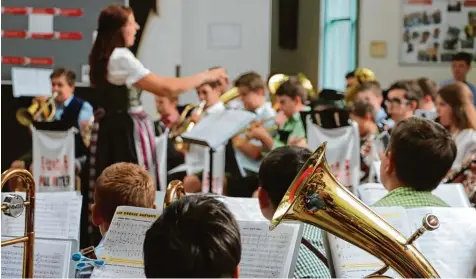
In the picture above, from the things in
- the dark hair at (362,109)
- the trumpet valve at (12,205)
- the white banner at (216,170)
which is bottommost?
the white banner at (216,170)

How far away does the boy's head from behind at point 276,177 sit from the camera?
2.04 metres

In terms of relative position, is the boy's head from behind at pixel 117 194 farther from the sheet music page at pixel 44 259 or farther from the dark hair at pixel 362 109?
the dark hair at pixel 362 109

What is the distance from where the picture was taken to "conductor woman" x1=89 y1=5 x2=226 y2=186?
3.66 meters

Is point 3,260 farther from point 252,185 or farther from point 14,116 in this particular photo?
point 14,116

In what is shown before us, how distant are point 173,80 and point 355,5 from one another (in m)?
4.09

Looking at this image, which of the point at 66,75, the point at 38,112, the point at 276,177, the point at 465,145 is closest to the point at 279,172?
the point at 276,177

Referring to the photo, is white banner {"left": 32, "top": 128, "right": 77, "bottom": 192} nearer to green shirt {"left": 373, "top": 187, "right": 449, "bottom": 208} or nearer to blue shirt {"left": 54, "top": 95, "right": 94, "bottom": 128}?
blue shirt {"left": 54, "top": 95, "right": 94, "bottom": 128}

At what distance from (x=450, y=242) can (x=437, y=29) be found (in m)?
5.62

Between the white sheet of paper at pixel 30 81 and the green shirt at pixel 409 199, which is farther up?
the white sheet of paper at pixel 30 81

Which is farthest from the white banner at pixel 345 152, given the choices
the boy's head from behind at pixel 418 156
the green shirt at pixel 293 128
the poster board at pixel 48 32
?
the poster board at pixel 48 32

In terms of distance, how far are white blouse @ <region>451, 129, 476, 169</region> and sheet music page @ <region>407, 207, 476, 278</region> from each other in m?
1.66

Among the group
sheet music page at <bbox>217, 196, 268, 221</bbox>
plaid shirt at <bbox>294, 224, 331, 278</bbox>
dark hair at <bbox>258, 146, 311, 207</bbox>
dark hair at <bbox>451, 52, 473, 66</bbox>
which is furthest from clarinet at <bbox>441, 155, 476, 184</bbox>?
dark hair at <bbox>451, 52, 473, 66</bbox>

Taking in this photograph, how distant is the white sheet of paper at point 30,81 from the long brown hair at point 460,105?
3.62m

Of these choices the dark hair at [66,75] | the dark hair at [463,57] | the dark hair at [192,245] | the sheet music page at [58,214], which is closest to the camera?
the dark hair at [192,245]
